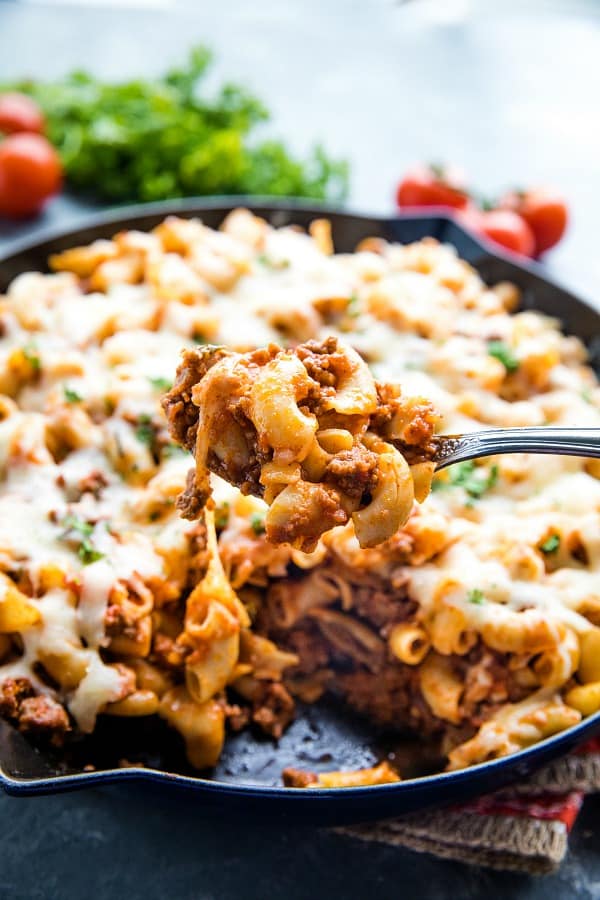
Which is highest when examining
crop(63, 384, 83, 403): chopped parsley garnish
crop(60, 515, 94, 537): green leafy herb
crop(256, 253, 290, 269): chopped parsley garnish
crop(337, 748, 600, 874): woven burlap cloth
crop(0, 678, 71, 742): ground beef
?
crop(256, 253, 290, 269): chopped parsley garnish

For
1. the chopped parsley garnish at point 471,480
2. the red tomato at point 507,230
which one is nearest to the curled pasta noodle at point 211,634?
the chopped parsley garnish at point 471,480

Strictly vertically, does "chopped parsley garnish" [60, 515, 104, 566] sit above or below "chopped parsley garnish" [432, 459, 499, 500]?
below

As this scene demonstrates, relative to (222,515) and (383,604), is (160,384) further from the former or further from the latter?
(383,604)

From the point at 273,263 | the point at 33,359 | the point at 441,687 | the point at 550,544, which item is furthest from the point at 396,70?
the point at 441,687

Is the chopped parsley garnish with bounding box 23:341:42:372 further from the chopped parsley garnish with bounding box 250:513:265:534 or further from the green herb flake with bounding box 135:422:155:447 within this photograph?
the chopped parsley garnish with bounding box 250:513:265:534

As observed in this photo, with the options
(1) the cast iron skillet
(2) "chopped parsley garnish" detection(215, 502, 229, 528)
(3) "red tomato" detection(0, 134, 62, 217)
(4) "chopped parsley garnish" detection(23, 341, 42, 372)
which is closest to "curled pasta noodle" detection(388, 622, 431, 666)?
(1) the cast iron skillet

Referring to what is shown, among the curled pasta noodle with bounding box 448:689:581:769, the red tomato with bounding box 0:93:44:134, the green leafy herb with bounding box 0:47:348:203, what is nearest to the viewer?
the curled pasta noodle with bounding box 448:689:581:769

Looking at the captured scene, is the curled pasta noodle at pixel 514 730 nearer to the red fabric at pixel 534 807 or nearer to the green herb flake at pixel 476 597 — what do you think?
the red fabric at pixel 534 807

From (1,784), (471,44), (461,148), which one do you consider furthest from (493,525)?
(471,44)

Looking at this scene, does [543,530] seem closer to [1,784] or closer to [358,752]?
[358,752]
